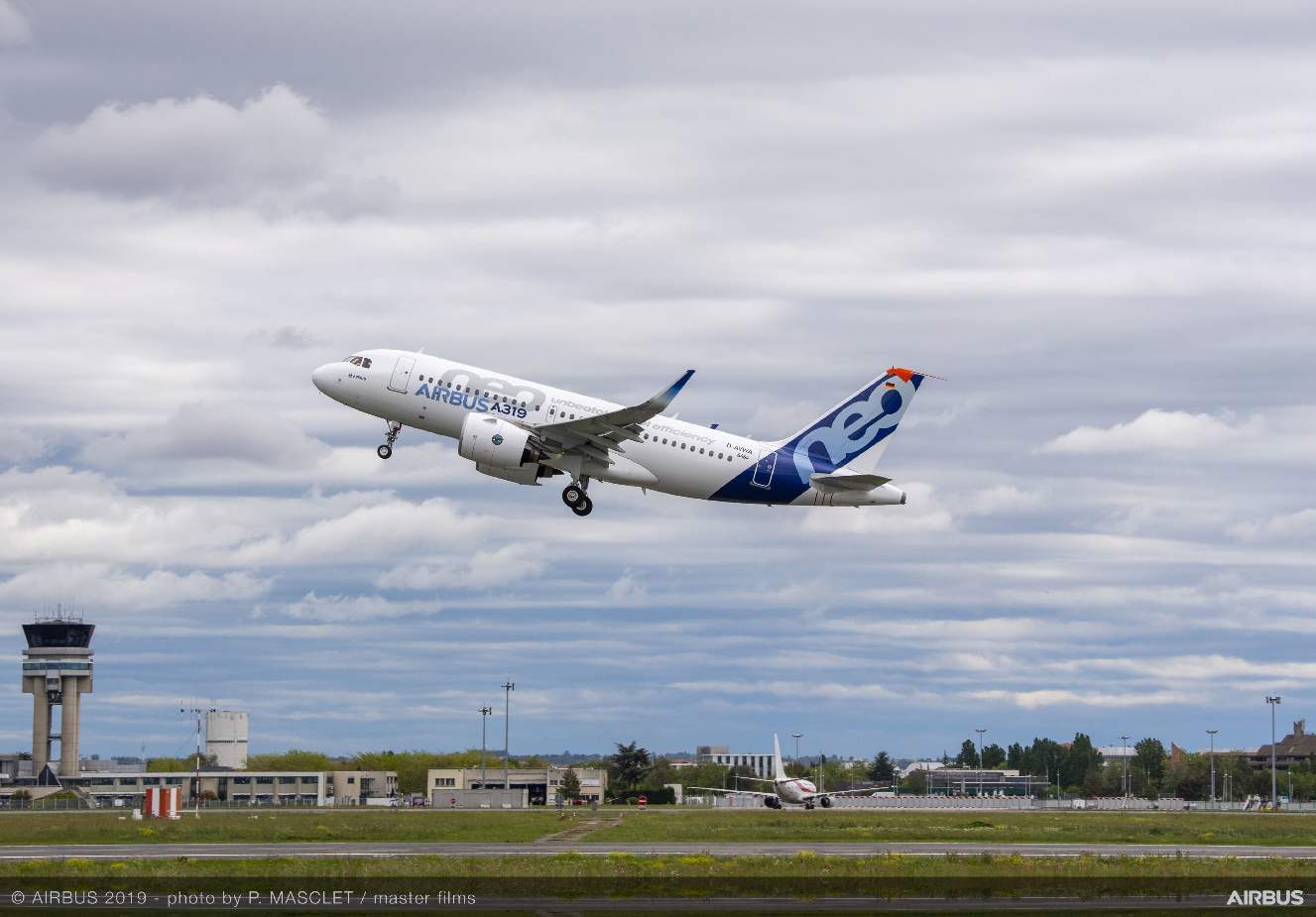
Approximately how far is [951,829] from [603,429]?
37.1m

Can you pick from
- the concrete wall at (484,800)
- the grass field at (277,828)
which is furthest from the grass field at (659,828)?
the concrete wall at (484,800)

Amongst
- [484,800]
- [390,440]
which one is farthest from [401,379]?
[484,800]

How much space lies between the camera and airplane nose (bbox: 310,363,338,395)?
8406 centimetres

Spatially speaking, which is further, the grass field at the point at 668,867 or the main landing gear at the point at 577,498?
the main landing gear at the point at 577,498

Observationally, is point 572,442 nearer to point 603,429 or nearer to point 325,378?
point 603,429

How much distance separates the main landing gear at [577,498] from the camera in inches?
3268

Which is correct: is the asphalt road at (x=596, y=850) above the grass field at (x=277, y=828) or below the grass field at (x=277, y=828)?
above

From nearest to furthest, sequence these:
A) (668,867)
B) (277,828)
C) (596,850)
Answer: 1. (668,867)
2. (596,850)
3. (277,828)

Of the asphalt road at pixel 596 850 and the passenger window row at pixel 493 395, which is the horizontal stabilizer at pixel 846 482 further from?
the asphalt road at pixel 596 850

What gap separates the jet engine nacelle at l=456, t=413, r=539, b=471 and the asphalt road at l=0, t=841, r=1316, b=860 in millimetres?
18993

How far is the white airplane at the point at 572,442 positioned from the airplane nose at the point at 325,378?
53mm

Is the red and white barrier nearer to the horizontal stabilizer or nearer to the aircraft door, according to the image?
the aircraft door

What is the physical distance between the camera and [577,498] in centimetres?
8294
